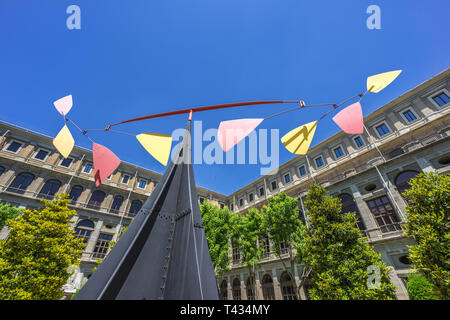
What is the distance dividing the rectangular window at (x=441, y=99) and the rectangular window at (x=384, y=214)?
917 centimetres

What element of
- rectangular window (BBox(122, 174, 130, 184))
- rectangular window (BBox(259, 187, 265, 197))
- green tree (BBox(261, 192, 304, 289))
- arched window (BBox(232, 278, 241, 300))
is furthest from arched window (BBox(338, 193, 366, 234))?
rectangular window (BBox(122, 174, 130, 184))

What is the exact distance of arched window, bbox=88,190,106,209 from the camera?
2420 cm

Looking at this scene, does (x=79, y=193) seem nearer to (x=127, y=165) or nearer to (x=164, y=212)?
(x=127, y=165)

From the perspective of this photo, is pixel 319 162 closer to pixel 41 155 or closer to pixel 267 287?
pixel 267 287

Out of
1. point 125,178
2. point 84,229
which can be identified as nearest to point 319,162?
point 125,178

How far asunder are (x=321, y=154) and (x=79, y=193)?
30.9 metres

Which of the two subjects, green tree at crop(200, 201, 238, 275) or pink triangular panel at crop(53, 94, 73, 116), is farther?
green tree at crop(200, 201, 238, 275)

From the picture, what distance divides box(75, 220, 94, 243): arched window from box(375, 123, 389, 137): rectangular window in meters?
33.9

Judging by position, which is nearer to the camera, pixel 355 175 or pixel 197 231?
pixel 197 231

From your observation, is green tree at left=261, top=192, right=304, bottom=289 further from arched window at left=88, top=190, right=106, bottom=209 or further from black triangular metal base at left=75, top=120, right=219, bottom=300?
arched window at left=88, top=190, right=106, bottom=209

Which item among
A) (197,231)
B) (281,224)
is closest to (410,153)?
(281,224)

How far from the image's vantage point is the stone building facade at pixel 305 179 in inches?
591
